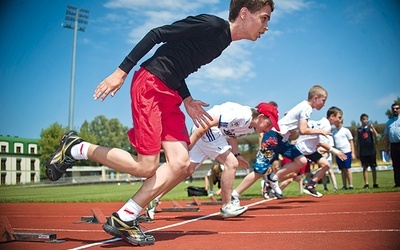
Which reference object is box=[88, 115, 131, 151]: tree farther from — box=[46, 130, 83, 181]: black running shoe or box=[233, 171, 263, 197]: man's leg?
box=[46, 130, 83, 181]: black running shoe

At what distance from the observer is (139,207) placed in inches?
128

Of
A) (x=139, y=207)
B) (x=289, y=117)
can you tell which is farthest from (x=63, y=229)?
(x=289, y=117)

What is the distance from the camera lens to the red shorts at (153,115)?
317cm

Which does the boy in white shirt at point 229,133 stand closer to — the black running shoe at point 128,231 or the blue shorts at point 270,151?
the blue shorts at point 270,151

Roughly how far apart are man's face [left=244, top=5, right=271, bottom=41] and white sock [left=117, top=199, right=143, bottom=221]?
1.77 meters

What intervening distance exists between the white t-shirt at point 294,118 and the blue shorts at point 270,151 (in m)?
0.20

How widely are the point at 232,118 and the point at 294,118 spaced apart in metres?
2.90

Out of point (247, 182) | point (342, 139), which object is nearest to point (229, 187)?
point (247, 182)

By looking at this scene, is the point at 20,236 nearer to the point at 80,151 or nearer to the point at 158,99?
the point at 80,151

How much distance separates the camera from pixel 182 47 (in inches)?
136

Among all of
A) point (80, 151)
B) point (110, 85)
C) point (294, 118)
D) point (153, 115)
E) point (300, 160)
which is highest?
point (294, 118)

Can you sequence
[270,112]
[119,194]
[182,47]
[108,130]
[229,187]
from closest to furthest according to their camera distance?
[182,47], [229,187], [270,112], [119,194], [108,130]

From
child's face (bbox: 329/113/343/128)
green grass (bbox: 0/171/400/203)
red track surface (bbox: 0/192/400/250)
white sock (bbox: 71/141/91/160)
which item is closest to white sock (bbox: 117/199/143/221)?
red track surface (bbox: 0/192/400/250)

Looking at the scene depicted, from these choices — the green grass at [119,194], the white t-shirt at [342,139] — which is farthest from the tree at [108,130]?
the white t-shirt at [342,139]
